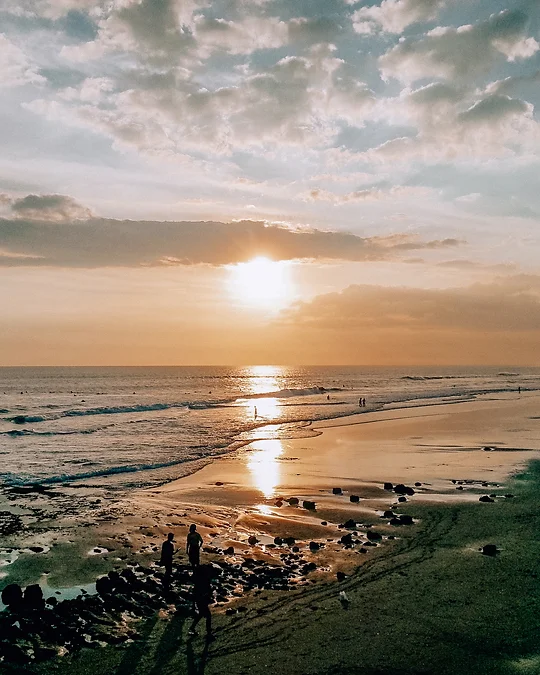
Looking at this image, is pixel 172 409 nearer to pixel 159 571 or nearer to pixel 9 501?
pixel 9 501

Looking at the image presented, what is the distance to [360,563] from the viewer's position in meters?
17.9

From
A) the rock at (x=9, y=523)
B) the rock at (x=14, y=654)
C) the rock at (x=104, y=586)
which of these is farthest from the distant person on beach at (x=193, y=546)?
the rock at (x=9, y=523)

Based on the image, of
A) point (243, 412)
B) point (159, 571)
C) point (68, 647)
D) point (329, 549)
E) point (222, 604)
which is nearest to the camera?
point (68, 647)

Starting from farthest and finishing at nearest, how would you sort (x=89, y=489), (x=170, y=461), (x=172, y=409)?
1. (x=172, y=409)
2. (x=170, y=461)
3. (x=89, y=489)

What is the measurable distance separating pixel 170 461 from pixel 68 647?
86.8 feet

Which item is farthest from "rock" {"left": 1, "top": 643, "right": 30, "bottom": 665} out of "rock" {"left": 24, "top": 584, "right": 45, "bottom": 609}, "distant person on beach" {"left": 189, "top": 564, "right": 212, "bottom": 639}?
"distant person on beach" {"left": 189, "top": 564, "right": 212, "bottom": 639}

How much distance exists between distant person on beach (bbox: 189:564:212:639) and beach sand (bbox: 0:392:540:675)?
289mm

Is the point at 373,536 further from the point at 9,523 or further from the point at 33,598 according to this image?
the point at 9,523

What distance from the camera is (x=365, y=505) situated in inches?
1011

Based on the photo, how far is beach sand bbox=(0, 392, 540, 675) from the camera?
12.0 meters

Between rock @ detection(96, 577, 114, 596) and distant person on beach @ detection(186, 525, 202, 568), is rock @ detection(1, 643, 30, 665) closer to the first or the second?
rock @ detection(96, 577, 114, 596)

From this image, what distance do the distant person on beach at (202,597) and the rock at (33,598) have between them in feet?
13.3

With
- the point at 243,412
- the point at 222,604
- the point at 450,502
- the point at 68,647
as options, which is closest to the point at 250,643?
the point at 222,604

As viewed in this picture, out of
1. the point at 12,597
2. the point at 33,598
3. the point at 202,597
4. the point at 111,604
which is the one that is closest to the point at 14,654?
the point at 33,598
